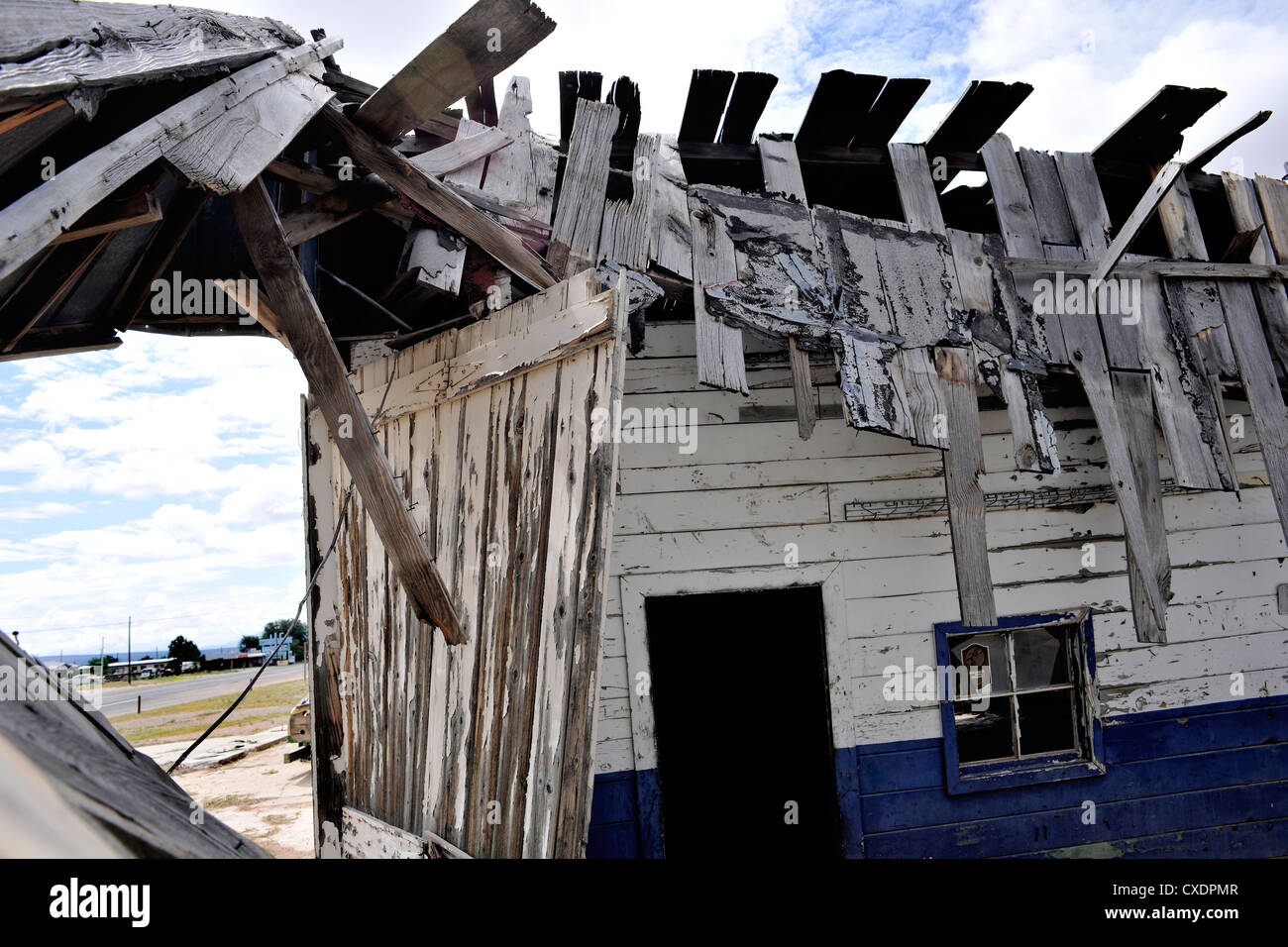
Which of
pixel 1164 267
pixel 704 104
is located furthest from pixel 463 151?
pixel 1164 267

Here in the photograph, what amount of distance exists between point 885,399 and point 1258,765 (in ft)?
13.3

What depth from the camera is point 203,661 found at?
52094 mm

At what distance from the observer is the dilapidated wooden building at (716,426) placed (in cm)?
239

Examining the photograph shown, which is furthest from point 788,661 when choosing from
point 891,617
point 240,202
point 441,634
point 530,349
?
point 240,202

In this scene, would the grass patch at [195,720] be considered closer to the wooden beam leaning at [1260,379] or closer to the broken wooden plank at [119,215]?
the broken wooden plank at [119,215]

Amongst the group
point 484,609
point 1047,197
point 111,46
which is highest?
point 1047,197

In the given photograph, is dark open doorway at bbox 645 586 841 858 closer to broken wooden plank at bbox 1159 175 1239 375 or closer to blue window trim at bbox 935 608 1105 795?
blue window trim at bbox 935 608 1105 795

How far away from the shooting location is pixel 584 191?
11.1 feet

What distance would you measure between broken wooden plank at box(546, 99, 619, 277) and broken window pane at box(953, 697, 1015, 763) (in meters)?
4.12

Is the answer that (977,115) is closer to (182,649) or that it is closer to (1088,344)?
(1088,344)

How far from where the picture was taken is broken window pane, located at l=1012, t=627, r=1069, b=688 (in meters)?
5.01

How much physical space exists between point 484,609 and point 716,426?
2398 millimetres

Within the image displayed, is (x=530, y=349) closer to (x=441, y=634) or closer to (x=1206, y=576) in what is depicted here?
(x=441, y=634)

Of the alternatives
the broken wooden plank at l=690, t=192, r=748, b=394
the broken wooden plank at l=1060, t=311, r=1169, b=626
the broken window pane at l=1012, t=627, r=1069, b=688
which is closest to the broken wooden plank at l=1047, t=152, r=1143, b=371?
the broken wooden plank at l=1060, t=311, r=1169, b=626
